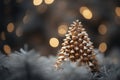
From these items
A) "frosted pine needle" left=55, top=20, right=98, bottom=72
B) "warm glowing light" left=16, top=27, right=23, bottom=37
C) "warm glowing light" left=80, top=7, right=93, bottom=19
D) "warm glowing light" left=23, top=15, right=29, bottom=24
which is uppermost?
"warm glowing light" left=23, top=15, right=29, bottom=24

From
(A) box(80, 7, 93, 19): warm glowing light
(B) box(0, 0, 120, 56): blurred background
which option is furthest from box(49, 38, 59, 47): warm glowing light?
(A) box(80, 7, 93, 19): warm glowing light

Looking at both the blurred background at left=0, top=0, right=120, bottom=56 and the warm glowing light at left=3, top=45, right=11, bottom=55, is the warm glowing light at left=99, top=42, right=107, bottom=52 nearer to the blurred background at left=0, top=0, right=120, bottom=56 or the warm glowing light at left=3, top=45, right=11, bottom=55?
the blurred background at left=0, top=0, right=120, bottom=56

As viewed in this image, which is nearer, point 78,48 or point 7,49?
point 78,48

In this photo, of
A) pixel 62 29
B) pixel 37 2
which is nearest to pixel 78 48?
pixel 62 29

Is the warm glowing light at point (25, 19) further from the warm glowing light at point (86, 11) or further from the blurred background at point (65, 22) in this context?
the warm glowing light at point (86, 11)

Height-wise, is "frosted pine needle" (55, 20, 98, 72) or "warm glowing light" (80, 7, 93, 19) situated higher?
"warm glowing light" (80, 7, 93, 19)

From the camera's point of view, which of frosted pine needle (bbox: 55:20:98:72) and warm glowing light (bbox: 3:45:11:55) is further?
warm glowing light (bbox: 3:45:11:55)

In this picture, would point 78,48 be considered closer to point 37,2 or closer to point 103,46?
point 103,46
